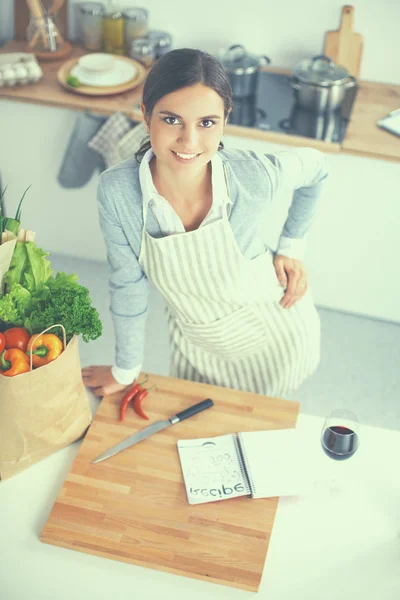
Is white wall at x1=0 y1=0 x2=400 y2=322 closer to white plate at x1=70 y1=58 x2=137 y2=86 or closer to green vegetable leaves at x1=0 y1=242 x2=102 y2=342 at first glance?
white plate at x1=70 y1=58 x2=137 y2=86

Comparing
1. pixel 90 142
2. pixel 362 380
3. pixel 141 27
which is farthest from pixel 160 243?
pixel 141 27

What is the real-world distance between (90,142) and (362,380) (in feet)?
4.81

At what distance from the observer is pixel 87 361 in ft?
9.33

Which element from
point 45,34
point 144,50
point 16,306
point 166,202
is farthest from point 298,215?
point 45,34

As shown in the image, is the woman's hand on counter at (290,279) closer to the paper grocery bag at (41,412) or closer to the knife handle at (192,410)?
the knife handle at (192,410)

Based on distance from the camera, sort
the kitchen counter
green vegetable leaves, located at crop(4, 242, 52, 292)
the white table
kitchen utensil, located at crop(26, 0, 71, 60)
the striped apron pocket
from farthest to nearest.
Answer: kitchen utensil, located at crop(26, 0, 71, 60)
the kitchen counter
the striped apron pocket
green vegetable leaves, located at crop(4, 242, 52, 292)
the white table

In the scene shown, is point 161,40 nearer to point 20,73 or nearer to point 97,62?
point 97,62

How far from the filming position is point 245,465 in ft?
4.57

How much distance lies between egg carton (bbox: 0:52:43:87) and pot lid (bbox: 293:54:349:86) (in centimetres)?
106

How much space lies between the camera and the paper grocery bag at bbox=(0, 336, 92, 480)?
49.0 inches

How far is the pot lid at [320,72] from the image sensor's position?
272cm

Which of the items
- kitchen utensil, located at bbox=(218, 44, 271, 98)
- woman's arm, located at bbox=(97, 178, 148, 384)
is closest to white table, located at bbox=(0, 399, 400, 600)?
woman's arm, located at bbox=(97, 178, 148, 384)

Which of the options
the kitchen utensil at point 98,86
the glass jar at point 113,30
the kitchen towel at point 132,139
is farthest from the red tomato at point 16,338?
the glass jar at point 113,30

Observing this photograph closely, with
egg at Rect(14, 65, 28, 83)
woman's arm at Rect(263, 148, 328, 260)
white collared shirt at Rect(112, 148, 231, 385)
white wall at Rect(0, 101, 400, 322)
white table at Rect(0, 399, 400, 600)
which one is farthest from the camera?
egg at Rect(14, 65, 28, 83)
